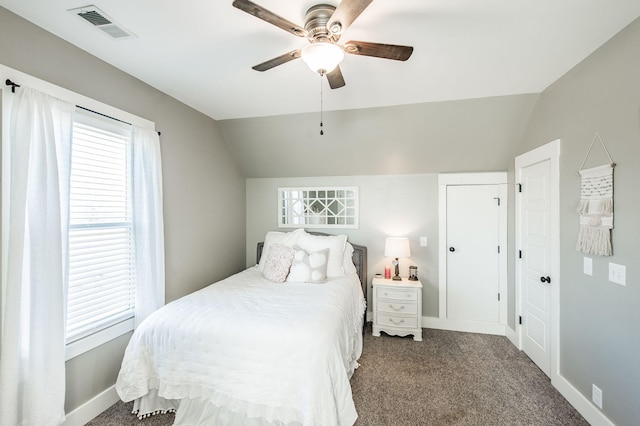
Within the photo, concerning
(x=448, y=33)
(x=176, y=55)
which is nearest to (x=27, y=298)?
(x=176, y=55)

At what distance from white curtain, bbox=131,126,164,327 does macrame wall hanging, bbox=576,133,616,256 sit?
3301mm

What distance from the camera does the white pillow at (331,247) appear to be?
3.09 metres

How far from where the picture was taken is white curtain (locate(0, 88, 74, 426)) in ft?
4.78

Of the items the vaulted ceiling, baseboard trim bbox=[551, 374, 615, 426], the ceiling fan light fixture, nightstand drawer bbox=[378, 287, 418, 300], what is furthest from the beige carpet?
the vaulted ceiling

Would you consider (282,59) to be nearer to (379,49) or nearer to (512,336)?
(379,49)

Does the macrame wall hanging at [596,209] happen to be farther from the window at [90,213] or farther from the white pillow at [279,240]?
the window at [90,213]

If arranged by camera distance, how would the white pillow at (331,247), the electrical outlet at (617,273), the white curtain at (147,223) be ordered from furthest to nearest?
the white pillow at (331,247), the white curtain at (147,223), the electrical outlet at (617,273)

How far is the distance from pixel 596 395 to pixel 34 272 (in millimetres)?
3691

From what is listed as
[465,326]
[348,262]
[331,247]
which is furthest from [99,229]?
[465,326]

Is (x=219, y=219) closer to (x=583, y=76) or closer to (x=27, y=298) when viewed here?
(x=27, y=298)

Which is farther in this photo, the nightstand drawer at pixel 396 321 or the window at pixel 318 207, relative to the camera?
the window at pixel 318 207

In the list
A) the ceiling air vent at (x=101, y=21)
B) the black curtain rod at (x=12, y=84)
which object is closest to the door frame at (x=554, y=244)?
the ceiling air vent at (x=101, y=21)

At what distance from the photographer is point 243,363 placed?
168 centimetres

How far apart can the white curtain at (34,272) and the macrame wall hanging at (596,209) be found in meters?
3.48
